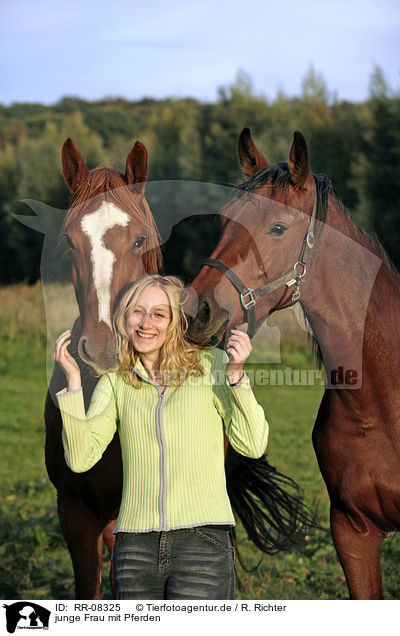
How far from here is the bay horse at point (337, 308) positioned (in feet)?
7.93

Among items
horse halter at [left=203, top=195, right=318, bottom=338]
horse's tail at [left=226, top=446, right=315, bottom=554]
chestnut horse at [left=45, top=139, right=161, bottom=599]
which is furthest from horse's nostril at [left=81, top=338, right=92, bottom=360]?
horse's tail at [left=226, top=446, right=315, bottom=554]

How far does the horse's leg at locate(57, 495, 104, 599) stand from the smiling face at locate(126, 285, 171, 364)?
1.00 meters

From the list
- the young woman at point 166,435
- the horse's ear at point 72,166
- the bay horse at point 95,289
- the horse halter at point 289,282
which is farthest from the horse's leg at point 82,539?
the horse's ear at point 72,166

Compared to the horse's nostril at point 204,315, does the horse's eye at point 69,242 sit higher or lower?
higher

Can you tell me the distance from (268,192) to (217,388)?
0.80 meters

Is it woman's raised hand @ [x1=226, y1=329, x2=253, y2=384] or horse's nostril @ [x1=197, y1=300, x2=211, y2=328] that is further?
horse's nostril @ [x1=197, y1=300, x2=211, y2=328]

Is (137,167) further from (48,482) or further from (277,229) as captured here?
(48,482)

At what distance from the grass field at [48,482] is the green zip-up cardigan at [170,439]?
1000mm

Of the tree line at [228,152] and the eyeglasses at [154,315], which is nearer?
the eyeglasses at [154,315]

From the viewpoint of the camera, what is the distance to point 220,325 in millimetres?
2355

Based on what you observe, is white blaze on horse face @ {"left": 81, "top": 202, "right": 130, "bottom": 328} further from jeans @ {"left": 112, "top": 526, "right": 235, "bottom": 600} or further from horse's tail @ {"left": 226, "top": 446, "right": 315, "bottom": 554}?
horse's tail @ {"left": 226, "top": 446, "right": 315, "bottom": 554}

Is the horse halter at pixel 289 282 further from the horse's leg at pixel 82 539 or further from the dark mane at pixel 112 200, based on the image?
the horse's leg at pixel 82 539

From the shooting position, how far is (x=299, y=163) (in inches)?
94.9

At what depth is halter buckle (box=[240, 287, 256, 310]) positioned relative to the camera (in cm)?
240
